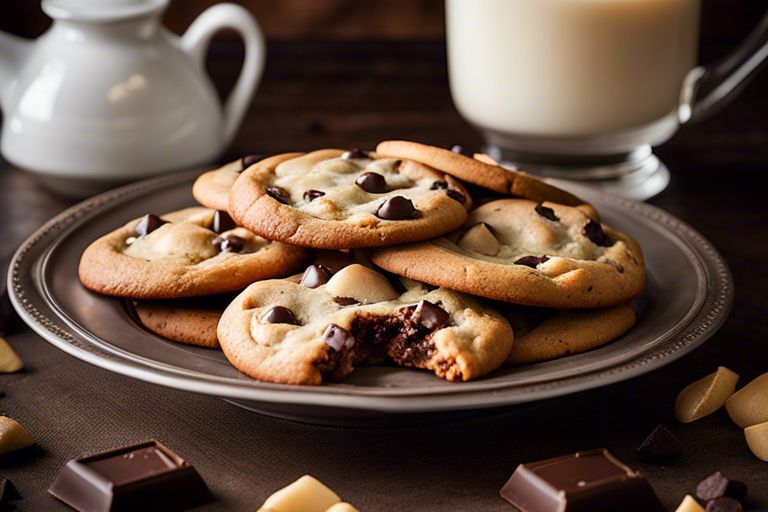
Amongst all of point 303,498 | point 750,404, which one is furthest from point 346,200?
point 750,404

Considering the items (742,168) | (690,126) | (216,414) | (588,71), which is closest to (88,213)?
(216,414)

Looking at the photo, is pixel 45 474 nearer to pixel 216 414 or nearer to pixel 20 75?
pixel 216 414

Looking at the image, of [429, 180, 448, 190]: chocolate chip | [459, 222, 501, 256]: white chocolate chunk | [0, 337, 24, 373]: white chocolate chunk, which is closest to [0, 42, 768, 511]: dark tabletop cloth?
[0, 337, 24, 373]: white chocolate chunk

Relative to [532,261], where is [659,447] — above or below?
below

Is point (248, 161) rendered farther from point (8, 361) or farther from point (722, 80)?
point (722, 80)

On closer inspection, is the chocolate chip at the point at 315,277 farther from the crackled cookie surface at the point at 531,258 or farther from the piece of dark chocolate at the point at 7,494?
the piece of dark chocolate at the point at 7,494

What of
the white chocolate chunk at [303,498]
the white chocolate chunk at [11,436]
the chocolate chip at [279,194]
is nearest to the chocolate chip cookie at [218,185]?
the chocolate chip at [279,194]

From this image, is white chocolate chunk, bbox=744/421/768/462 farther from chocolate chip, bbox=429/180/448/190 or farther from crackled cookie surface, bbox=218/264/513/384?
chocolate chip, bbox=429/180/448/190
